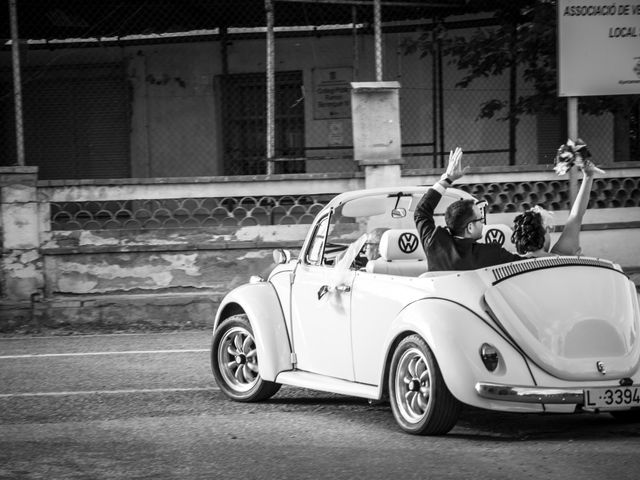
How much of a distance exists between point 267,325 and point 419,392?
5.53ft

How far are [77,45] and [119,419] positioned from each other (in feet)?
46.2

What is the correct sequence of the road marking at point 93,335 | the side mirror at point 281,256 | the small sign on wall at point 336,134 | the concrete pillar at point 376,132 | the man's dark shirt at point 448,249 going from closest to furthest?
1. the man's dark shirt at point 448,249
2. the side mirror at point 281,256
3. the road marking at point 93,335
4. the concrete pillar at point 376,132
5. the small sign on wall at point 336,134

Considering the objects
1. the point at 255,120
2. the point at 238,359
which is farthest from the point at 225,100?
the point at 238,359

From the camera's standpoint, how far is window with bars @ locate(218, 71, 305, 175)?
66.8ft

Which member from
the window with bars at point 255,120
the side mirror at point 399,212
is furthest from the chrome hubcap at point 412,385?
the window with bars at point 255,120

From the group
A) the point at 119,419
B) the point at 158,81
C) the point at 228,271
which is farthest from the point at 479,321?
the point at 158,81

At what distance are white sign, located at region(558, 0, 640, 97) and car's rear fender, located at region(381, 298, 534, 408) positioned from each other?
7.91 metres

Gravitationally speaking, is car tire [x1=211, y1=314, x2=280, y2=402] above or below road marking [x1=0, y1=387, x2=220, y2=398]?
above

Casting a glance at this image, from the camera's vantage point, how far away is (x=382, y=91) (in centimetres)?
1366

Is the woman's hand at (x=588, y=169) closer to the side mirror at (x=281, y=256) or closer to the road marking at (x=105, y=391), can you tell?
the side mirror at (x=281, y=256)

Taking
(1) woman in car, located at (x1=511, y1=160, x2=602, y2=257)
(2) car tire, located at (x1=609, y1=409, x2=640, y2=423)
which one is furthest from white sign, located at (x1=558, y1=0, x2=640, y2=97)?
(2) car tire, located at (x1=609, y1=409, x2=640, y2=423)

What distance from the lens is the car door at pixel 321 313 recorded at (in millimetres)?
7332

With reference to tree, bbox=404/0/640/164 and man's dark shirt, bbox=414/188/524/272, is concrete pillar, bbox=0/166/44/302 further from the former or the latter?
man's dark shirt, bbox=414/188/524/272

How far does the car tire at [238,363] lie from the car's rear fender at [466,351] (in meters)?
2.05
